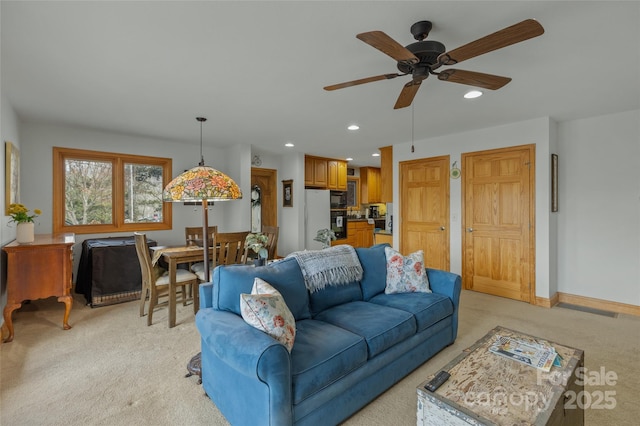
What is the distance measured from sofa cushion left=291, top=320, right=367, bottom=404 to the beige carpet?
15.8 inches

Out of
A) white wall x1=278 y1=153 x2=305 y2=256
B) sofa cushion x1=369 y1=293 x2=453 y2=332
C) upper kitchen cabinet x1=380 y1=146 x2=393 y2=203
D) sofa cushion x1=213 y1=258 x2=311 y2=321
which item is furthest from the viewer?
white wall x1=278 y1=153 x2=305 y2=256

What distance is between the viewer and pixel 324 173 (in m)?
6.69

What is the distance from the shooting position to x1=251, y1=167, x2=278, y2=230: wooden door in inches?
255

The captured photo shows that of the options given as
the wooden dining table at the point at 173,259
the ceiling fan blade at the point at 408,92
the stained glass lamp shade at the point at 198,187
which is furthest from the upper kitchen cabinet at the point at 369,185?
the stained glass lamp shade at the point at 198,187

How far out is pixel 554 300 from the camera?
12.7ft

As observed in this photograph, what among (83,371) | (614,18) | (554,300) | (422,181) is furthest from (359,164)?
(83,371)

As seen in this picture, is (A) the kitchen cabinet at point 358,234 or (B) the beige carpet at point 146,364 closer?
(B) the beige carpet at point 146,364

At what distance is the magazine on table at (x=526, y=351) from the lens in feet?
5.26

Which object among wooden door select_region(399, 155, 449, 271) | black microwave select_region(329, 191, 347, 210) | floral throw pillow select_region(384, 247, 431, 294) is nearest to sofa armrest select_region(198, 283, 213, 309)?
floral throw pillow select_region(384, 247, 431, 294)

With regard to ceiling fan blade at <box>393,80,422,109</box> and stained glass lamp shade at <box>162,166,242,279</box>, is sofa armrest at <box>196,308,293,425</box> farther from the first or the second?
ceiling fan blade at <box>393,80,422,109</box>

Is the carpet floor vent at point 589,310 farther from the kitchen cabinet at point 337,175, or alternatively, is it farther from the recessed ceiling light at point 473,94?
the kitchen cabinet at point 337,175

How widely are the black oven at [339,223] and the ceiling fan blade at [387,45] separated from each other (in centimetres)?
517

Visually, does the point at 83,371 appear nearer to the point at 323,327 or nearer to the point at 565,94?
the point at 323,327

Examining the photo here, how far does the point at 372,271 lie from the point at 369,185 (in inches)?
217
